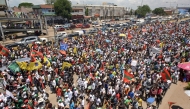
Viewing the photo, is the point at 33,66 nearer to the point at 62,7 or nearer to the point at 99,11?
the point at 62,7

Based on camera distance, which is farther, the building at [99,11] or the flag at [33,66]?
the building at [99,11]

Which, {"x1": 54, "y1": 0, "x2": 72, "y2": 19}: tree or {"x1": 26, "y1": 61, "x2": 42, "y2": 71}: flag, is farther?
{"x1": 54, "y1": 0, "x2": 72, "y2": 19}: tree

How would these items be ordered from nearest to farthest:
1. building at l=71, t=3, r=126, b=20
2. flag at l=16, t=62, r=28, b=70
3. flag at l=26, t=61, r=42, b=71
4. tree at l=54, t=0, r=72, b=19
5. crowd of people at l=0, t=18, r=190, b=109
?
crowd of people at l=0, t=18, r=190, b=109 → flag at l=26, t=61, r=42, b=71 → flag at l=16, t=62, r=28, b=70 → tree at l=54, t=0, r=72, b=19 → building at l=71, t=3, r=126, b=20

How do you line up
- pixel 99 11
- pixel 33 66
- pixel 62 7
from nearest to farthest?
1. pixel 33 66
2. pixel 62 7
3. pixel 99 11

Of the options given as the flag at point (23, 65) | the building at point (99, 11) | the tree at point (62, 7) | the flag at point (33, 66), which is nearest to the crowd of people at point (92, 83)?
the flag at point (23, 65)

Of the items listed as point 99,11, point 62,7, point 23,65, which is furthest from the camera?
point 99,11

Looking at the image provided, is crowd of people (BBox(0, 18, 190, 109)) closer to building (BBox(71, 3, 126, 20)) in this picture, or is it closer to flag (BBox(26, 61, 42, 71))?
flag (BBox(26, 61, 42, 71))

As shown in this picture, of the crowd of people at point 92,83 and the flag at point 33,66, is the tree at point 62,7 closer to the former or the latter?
the crowd of people at point 92,83

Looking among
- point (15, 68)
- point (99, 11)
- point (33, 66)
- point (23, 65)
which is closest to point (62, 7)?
point (99, 11)

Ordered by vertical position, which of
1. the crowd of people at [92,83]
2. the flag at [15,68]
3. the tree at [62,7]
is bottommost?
the crowd of people at [92,83]

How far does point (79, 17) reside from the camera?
2367 inches

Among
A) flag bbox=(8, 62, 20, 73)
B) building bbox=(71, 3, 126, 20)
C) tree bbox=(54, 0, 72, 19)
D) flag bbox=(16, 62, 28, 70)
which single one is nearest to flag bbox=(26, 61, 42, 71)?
flag bbox=(16, 62, 28, 70)

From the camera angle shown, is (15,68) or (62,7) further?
(62,7)

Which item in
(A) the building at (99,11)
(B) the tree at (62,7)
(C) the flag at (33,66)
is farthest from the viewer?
(A) the building at (99,11)
